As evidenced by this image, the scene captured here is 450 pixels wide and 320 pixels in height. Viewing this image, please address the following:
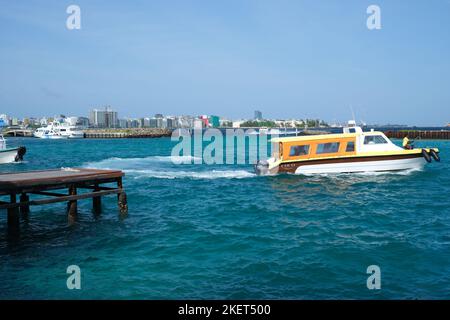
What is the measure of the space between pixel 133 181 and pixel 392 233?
65.8 ft

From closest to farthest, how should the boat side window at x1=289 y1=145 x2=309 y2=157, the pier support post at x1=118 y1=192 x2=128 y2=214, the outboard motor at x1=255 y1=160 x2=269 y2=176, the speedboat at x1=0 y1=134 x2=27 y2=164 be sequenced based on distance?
the pier support post at x1=118 y1=192 x2=128 y2=214 → the boat side window at x1=289 y1=145 x2=309 y2=157 → the outboard motor at x1=255 y1=160 x2=269 y2=176 → the speedboat at x1=0 y1=134 x2=27 y2=164

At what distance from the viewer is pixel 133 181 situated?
31.3m

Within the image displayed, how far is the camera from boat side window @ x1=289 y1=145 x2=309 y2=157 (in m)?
30.8

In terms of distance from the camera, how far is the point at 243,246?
48.6ft

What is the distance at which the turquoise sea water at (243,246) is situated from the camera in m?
11.1

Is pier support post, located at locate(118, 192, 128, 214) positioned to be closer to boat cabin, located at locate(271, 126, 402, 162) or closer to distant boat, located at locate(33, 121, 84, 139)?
boat cabin, located at locate(271, 126, 402, 162)

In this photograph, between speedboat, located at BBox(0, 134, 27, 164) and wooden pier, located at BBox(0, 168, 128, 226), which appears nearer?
wooden pier, located at BBox(0, 168, 128, 226)

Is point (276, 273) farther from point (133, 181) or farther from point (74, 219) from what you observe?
point (133, 181)

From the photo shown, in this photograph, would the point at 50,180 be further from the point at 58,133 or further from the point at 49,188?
the point at 58,133

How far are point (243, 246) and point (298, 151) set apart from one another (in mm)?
17256

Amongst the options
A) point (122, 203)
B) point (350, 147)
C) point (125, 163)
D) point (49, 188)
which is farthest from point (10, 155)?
point (350, 147)

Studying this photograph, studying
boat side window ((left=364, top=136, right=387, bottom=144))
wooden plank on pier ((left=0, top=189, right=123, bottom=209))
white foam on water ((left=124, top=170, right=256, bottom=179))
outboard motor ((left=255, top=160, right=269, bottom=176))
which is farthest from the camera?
white foam on water ((left=124, top=170, right=256, bottom=179))

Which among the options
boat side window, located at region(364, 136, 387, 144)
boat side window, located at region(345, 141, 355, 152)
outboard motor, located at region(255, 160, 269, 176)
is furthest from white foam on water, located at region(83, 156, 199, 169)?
boat side window, located at region(364, 136, 387, 144)
